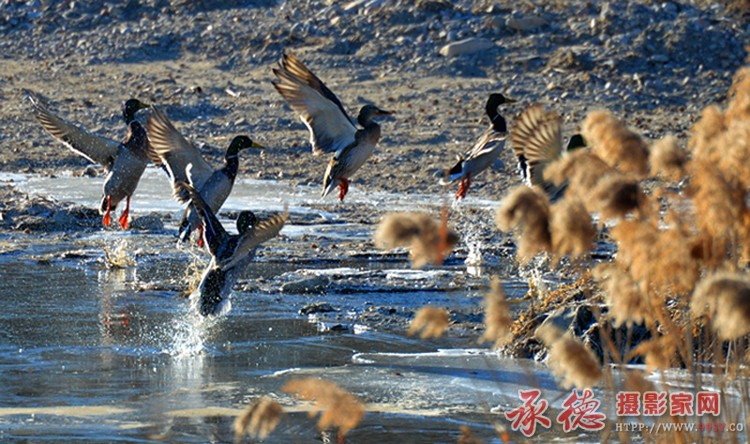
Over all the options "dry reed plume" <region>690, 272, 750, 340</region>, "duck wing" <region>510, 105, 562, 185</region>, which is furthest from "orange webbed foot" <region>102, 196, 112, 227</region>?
"dry reed plume" <region>690, 272, 750, 340</region>

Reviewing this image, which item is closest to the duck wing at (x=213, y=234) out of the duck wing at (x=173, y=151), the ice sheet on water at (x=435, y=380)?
the ice sheet on water at (x=435, y=380)

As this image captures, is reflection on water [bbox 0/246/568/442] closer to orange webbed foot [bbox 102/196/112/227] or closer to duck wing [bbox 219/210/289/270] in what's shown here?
duck wing [bbox 219/210/289/270]

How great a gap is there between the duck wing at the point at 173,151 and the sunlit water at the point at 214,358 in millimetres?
796

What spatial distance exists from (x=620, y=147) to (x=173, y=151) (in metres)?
7.25

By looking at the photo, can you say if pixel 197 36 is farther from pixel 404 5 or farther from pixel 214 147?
pixel 214 147

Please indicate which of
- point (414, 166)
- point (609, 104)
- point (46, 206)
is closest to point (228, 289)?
point (46, 206)

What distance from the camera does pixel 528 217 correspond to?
2.81m

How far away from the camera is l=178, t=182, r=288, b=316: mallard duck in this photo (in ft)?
25.1

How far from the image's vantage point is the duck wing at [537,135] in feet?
20.5

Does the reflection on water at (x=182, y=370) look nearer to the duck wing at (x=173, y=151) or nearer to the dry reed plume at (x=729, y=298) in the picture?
the duck wing at (x=173, y=151)

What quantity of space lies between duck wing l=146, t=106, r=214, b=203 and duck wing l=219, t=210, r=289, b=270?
1.93 m

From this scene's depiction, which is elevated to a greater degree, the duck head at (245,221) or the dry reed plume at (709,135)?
the duck head at (245,221)

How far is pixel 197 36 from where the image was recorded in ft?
66.6

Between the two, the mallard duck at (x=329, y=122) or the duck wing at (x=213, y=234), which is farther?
the mallard duck at (x=329, y=122)
